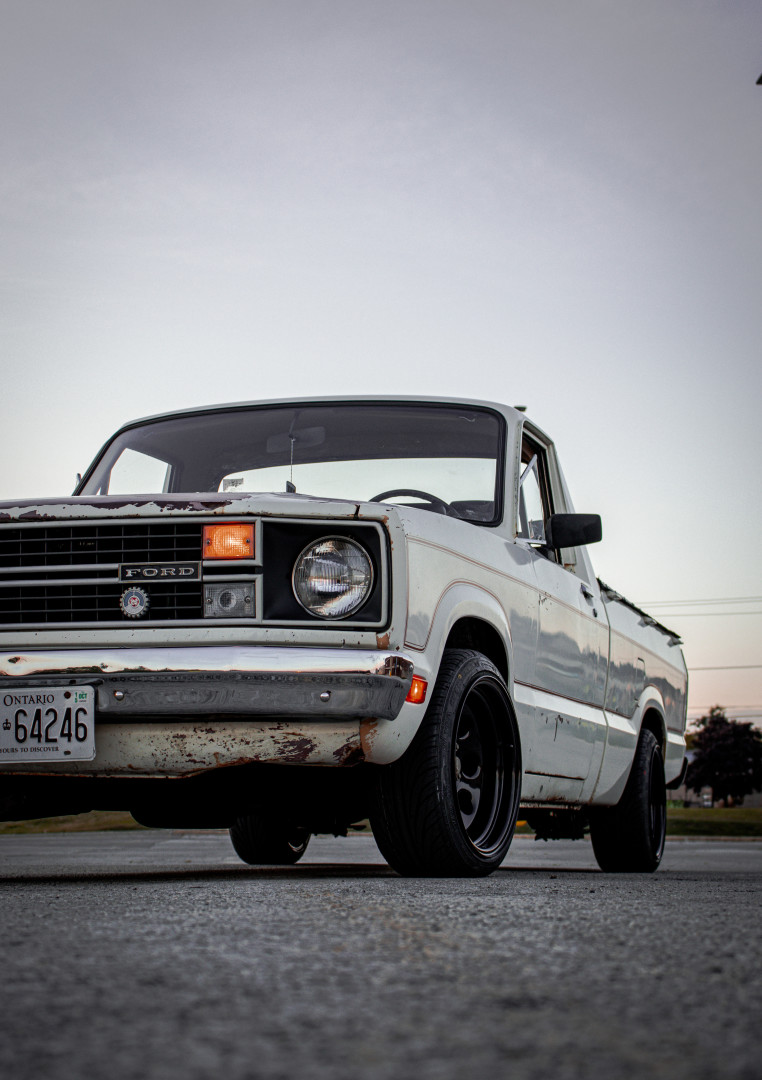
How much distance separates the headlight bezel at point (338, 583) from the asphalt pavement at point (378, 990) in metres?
1.23

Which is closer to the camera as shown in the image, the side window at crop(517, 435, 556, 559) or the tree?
the side window at crop(517, 435, 556, 559)

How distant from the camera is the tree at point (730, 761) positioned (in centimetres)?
9988

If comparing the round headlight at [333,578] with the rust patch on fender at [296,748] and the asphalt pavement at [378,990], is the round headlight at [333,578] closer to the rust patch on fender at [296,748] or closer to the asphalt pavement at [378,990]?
the rust patch on fender at [296,748]

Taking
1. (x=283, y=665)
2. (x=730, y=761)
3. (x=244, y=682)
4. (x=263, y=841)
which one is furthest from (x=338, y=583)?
(x=730, y=761)

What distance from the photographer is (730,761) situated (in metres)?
100

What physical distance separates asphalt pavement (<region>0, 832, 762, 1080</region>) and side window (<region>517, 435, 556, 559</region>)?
9.04ft

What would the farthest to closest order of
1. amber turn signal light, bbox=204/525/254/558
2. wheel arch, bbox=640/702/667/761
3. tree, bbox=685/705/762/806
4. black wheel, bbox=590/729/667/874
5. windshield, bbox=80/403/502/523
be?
tree, bbox=685/705/762/806, wheel arch, bbox=640/702/667/761, black wheel, bbox=590/729/667/874, windshield, bbox=80/403/502/523, amber turn signal light, bbox=204/525/254/558

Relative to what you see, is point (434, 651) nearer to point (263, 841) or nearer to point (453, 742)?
point (453, 742)

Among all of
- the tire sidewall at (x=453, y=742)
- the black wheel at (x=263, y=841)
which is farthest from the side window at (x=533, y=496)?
the black wheel at (x=263, y=841)

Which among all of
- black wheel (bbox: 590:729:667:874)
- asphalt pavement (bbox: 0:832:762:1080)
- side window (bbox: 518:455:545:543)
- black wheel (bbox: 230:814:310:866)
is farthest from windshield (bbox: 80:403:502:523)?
asphalt pavement (bbox: 0:832:762:1080)

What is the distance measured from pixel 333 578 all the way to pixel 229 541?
0.35 m

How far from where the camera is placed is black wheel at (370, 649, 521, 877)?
155 inches

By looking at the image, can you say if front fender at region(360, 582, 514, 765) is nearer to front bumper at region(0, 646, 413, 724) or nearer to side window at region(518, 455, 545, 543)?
front bumper at region(0, 646, 413, 724)

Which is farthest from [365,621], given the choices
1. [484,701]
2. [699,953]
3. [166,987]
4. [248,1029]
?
[248,1029]
